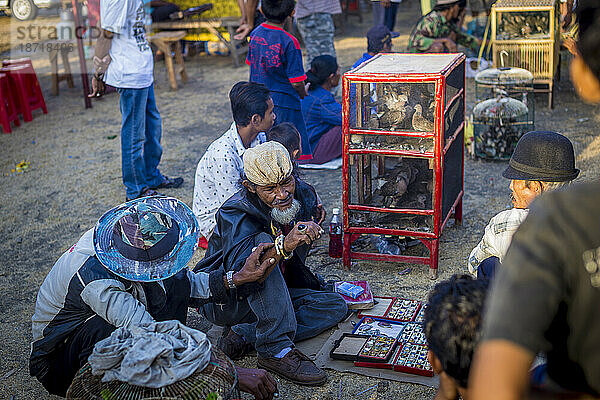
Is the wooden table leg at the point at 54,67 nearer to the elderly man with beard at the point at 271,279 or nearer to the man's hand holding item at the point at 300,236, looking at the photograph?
the elderly man with beard at the point at 271,279

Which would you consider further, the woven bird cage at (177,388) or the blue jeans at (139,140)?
the blue jeans at (139,140)

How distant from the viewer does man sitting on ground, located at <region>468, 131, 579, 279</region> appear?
323cm

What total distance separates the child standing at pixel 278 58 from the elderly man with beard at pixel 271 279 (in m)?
2.21

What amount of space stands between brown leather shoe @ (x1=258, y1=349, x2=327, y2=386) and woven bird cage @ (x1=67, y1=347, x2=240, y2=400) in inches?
35.4

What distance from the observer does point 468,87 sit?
9.60 metres

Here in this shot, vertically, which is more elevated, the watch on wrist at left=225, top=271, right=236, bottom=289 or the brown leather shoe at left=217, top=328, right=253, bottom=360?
the watch on wrist at left=225, top=271, right=236, bottom=289

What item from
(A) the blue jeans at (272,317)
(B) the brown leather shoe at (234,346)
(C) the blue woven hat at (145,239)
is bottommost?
(B) the brown leather shoe at (234,346)

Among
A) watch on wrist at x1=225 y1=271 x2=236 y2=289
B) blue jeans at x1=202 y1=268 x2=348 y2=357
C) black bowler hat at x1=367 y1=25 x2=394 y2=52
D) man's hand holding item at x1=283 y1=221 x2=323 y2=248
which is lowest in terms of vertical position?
blue jeans at x1=202 y1=268 x2=348 y2=357

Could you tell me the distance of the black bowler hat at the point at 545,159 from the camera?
10.7 ft

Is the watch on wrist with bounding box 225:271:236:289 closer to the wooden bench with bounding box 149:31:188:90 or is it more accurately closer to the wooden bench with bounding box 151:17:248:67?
the wooden bench with bounding box 149:31:188:90

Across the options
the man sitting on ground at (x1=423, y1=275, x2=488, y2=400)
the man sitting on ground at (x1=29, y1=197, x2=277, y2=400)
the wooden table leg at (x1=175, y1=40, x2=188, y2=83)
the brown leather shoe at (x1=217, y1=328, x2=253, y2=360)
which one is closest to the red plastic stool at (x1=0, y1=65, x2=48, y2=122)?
→ the wooden table leg at (x1=175, y1=40, x2=188, y2=83)

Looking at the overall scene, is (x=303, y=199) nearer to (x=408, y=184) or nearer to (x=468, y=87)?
(x=408, y=184)

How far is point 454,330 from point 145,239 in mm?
1559

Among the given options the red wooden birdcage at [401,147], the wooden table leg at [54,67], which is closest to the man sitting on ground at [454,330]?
the red wooden birdcage at [401,147]
